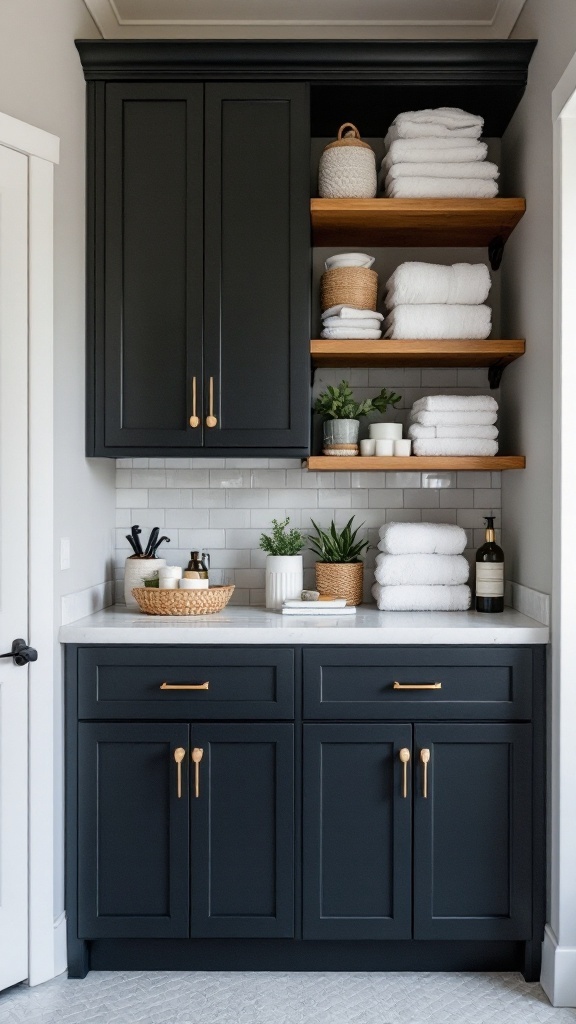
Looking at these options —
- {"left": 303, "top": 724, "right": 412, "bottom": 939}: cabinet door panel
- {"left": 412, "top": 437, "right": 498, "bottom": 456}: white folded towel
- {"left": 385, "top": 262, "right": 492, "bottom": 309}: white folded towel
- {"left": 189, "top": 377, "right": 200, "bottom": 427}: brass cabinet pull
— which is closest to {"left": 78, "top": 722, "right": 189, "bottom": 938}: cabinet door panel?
{"left": 303, "top": 724, "right": 412, "bottom": 939}: cabinet door panel

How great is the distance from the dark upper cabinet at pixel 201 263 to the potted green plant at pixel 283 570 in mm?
353

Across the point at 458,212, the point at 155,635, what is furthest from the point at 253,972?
the point at 458,212

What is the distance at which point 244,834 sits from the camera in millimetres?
2297

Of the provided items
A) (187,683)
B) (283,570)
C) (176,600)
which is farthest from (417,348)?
(187,683)

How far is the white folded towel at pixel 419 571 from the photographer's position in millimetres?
2654

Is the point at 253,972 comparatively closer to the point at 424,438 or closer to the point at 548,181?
the point at 424,438

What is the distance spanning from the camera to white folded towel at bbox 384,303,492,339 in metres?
2.62

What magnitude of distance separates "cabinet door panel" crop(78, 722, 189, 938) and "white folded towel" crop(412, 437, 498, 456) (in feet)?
3.87

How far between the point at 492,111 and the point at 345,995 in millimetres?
2818

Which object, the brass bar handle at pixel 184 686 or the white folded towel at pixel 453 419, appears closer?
the brass bar handle at pixel 184 686

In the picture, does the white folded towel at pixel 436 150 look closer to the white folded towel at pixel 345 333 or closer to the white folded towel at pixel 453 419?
the white folded towel at pixel 345 333

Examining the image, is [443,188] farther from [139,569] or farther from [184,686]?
[184,686]

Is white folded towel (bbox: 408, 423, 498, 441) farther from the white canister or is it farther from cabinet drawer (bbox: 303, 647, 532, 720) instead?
the white canister

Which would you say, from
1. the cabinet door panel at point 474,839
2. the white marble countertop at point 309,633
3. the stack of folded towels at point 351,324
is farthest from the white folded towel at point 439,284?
the cabinet door panel at point 474,839
